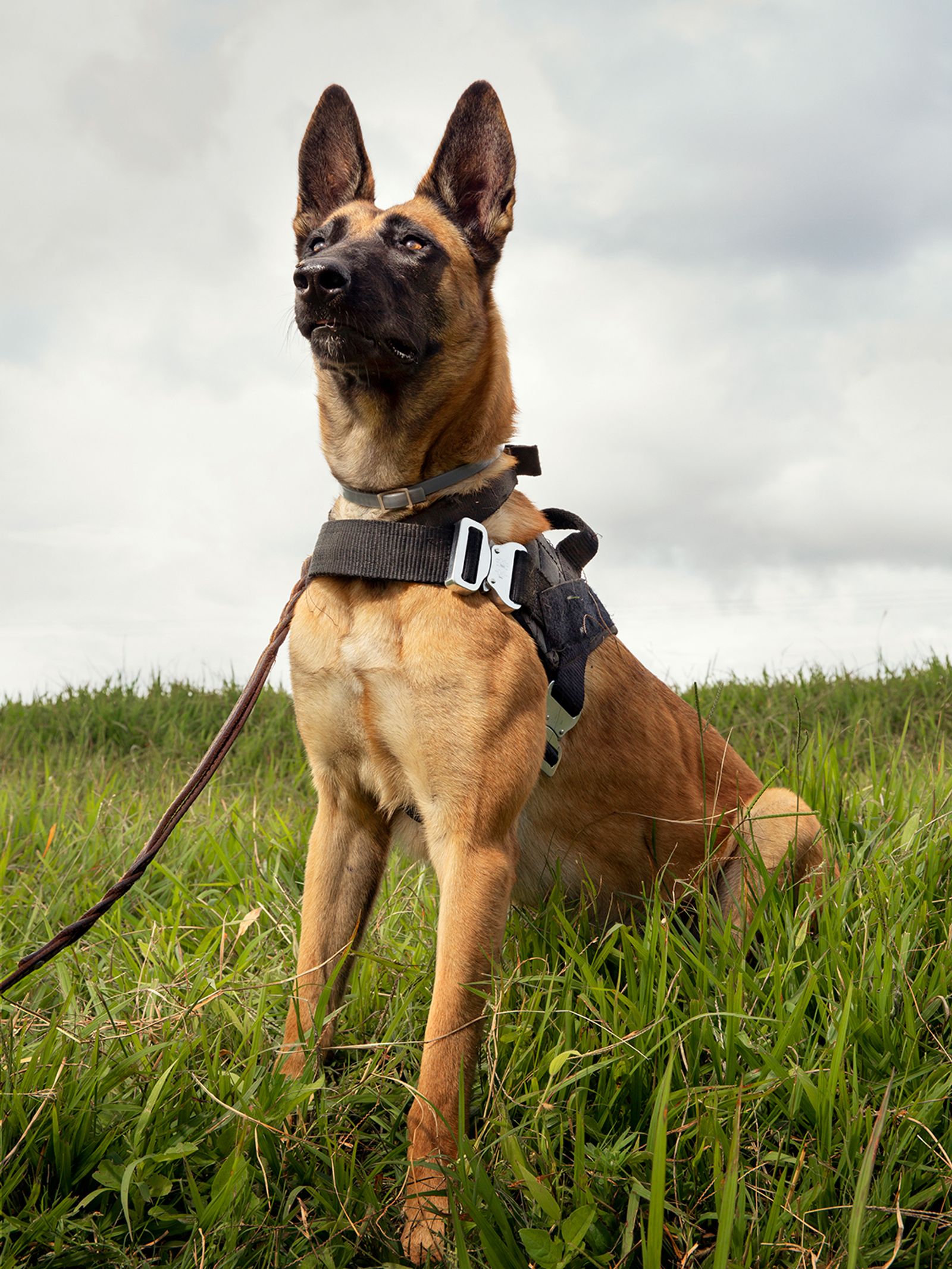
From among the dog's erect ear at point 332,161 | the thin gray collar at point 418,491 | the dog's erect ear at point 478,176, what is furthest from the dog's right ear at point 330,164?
the thin gray collar at point 418,491

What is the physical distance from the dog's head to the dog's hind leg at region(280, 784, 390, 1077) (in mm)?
1287

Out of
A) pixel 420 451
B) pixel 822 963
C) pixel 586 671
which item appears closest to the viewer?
pixel 822 963

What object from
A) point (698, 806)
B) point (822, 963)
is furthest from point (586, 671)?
point (822, 963)

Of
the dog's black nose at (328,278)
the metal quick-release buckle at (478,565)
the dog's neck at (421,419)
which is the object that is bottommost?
the metal quick-release buckle at (478,565)

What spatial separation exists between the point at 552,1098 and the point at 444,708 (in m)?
1.01

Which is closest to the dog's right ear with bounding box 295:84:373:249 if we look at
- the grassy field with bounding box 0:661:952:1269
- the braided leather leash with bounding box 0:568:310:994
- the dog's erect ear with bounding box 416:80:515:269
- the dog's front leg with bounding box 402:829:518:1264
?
the dog's erect ear with bounding box 416:80:515:269

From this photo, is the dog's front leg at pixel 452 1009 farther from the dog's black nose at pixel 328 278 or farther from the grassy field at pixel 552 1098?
the dog's black nose at pixel 328 278

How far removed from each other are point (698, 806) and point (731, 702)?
4671 mm

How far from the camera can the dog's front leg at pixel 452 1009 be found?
7.64 ft

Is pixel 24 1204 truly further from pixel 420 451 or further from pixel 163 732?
pixel 163 732

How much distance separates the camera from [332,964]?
117 inches

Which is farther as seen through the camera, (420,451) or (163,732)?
(163,732)

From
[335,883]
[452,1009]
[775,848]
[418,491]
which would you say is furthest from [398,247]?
[775,848]

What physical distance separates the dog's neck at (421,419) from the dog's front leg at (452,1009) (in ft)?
3.71
